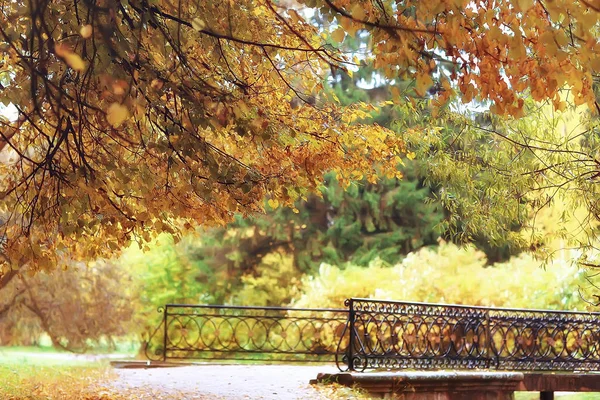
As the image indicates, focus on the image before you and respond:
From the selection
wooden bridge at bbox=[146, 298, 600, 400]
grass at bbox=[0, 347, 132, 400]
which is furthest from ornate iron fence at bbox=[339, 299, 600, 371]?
grass at bbox=[0, 347, 132, 400]

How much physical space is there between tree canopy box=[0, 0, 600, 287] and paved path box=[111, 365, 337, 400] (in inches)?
89.5

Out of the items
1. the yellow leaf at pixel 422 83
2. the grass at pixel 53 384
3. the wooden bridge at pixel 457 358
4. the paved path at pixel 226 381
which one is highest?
the yellow leaf at pixel 422 83

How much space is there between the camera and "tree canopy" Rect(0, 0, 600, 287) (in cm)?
467

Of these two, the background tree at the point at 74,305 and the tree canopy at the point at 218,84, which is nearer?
the tree canopy at the point at 218,84

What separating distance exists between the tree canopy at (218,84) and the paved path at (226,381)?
2.27 m

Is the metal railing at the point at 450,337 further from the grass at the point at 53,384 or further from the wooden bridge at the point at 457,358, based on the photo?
the grass at the point at 53,384

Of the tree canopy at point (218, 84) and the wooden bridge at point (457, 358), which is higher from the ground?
the tree canopy at point (218, 84)

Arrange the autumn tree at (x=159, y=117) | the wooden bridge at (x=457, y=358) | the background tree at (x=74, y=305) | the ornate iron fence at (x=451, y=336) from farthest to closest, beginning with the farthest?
the background tree at (x=74, y=305)
the ornate iron fence at (x=451, y=336)
the wooden bridge at (x=457, y=358)
the autumn tree at (x=159, y=117)

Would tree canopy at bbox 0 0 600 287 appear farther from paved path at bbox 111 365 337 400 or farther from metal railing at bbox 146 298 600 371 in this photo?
metal railing at bbox 146 298 600 371

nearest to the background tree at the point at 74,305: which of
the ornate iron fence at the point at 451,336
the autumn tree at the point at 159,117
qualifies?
the ornate iron fence at the point at 451,336

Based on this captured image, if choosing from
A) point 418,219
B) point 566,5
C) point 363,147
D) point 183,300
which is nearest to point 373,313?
point 363,147

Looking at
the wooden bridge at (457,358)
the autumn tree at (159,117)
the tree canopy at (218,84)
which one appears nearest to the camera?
the tree canopy at (218,84)

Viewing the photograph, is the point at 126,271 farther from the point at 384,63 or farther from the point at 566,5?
the point at 566,5

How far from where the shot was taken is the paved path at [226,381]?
31.2 feet
